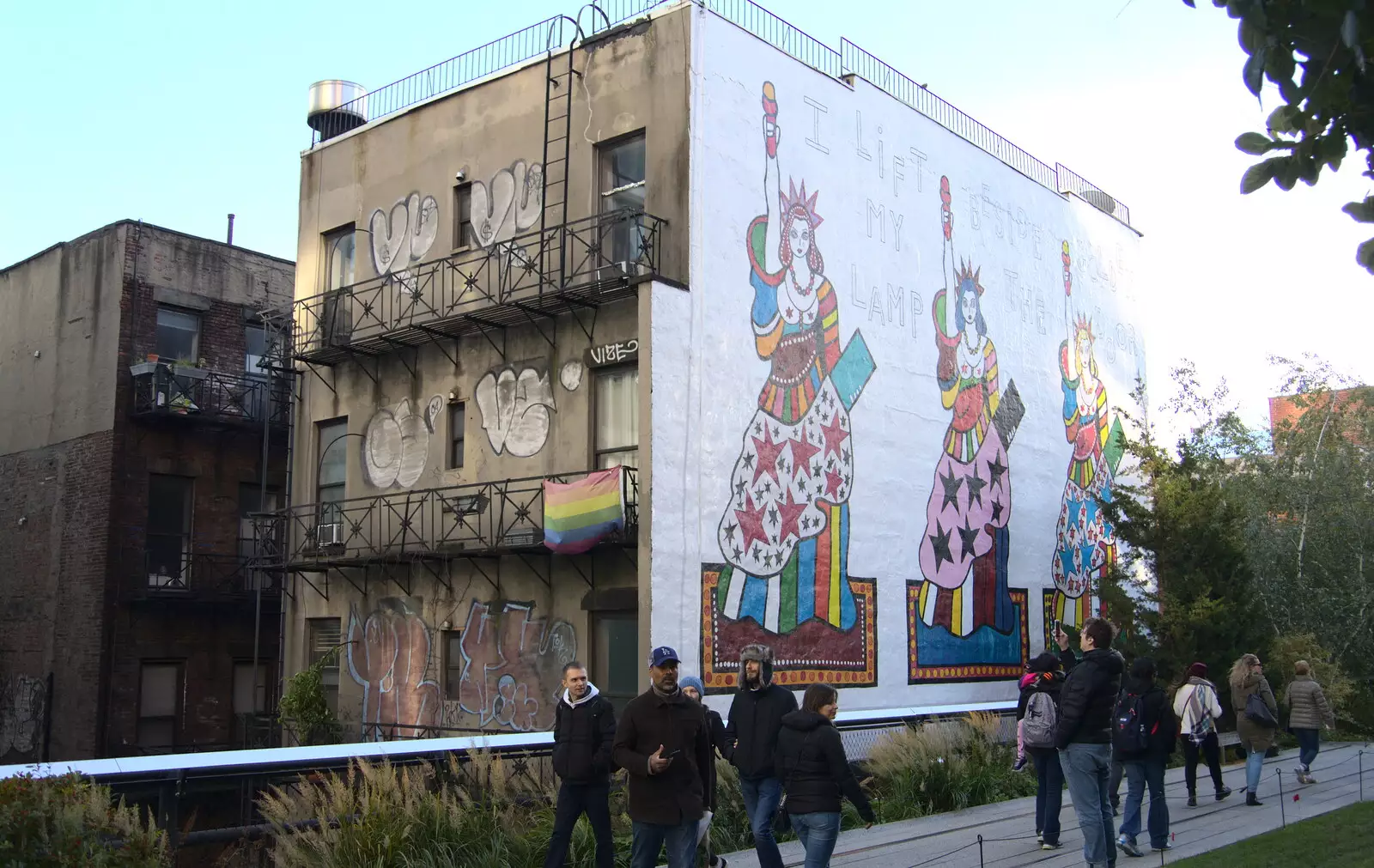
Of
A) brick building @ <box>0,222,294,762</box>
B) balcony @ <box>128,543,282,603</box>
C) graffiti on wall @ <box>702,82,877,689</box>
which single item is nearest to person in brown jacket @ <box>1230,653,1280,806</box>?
graffiti on wall @ <box>702,82,877,689</box>

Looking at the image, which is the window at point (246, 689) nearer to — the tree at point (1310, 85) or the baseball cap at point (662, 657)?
the baseball cap at point (662, 657)

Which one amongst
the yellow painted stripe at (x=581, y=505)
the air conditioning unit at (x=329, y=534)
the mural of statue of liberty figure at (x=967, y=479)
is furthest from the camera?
the mural of statue of liberty figure at (x=967, y=479)

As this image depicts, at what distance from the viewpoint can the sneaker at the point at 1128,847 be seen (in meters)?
11.2

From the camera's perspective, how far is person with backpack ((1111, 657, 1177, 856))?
11328mm

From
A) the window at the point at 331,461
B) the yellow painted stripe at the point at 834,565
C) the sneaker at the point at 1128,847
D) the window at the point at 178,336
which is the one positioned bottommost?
the sneaker at the point at 1128,847

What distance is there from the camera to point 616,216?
20000 millimetres

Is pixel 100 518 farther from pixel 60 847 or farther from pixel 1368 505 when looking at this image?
pixel 1368 505

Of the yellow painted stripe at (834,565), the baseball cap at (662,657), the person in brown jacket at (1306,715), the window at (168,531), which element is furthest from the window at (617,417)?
the window at (168,531)

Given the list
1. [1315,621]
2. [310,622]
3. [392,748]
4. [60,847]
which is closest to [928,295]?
[1315,621]

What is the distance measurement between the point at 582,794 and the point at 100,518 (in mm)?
19956

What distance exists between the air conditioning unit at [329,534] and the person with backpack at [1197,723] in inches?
590

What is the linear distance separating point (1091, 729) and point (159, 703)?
22.1 metres

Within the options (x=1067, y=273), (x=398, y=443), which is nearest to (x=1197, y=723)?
(x=398, y=443)

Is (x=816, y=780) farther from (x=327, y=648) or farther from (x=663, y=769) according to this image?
(x=327, y=648)
